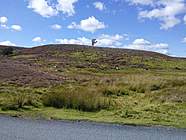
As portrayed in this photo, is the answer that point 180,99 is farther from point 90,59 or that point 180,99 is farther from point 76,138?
point 90,59

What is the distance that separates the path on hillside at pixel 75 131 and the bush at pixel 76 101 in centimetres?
477

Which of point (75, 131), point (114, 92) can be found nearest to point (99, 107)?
point (114, 92)

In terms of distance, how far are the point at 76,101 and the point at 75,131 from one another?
7.64 metres

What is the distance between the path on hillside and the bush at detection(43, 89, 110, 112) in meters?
4.77

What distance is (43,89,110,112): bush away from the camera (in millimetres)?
21906

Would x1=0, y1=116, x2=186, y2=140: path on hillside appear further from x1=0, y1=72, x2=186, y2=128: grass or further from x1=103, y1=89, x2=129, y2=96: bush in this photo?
x1=103, y1=89, x2=129, y2=96: bush

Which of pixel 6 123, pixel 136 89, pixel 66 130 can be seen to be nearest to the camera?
pixel 66 130

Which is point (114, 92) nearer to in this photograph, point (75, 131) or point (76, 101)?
point (76, 101)

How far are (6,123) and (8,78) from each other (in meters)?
18.7

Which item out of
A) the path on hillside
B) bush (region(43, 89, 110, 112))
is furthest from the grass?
the path on hillside

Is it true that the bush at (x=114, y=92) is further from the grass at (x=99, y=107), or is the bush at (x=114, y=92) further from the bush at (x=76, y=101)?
the bush at (x=76, y=101)

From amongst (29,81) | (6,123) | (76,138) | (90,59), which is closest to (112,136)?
(76,138)

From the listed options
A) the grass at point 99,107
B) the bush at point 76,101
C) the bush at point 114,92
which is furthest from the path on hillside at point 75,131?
the bush at point 114,92

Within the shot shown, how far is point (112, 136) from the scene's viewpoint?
13.9 meters
